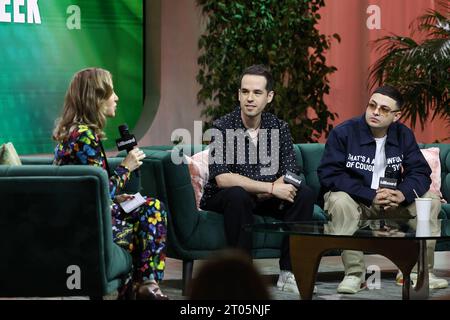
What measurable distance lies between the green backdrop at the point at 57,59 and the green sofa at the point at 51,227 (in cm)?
274

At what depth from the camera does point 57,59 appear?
640 centimetres

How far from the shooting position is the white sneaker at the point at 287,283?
4574 mm

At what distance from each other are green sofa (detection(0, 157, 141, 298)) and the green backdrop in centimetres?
274

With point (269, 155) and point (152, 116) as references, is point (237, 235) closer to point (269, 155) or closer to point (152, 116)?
point (269, 155)

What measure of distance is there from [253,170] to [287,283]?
1.94ft

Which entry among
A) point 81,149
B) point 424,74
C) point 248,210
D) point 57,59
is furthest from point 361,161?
point 57,59

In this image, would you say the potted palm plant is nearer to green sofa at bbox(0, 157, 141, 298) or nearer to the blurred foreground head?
green sofa at bbox(0, 157, 141, 298)

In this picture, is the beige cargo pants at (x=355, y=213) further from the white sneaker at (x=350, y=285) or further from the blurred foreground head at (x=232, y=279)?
the blurred foreground head at (x=232, y=279)

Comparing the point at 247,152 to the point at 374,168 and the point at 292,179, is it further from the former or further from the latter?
the point at 374,168

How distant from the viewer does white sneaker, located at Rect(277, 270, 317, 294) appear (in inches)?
180

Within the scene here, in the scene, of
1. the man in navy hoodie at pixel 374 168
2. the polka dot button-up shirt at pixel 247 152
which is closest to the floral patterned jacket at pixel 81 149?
the polka dot button-up shirt at pixel 247 152
